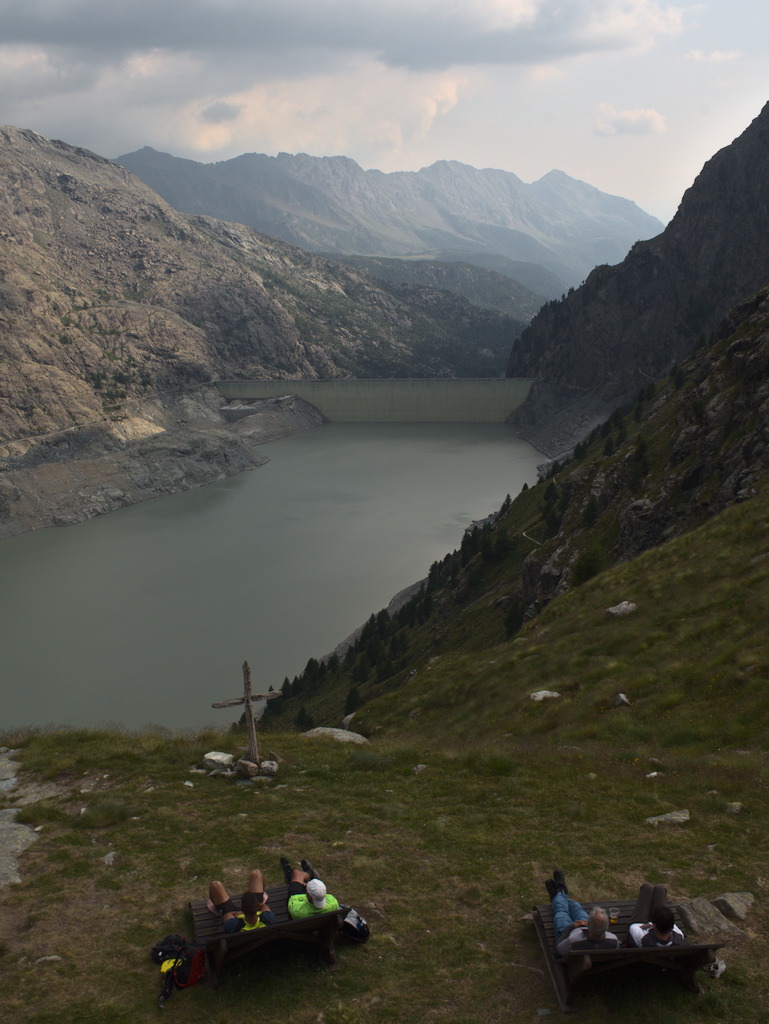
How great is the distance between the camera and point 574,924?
334 inches

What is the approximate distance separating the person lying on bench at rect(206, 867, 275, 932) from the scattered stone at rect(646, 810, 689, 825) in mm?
6477

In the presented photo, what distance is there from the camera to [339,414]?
602ft

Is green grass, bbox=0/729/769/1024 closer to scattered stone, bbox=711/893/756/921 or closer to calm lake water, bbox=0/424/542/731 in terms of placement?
scattered stone, bbox=711/893/756/921

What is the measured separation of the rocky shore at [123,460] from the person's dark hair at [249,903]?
99.8 m

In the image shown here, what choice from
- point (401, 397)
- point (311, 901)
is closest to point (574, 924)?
point (311, 901)

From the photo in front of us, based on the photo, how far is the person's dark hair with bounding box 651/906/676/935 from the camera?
309 inches

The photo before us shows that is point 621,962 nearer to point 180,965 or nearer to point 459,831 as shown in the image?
point 459,831

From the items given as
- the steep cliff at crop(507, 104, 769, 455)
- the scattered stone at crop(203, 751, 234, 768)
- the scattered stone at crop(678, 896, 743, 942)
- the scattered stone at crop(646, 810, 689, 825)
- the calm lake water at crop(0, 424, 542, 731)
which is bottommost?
the calm lake water at crop(0, 424, 542, 731)

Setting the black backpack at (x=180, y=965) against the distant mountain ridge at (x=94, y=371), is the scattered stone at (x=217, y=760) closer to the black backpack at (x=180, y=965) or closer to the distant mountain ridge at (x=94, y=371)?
the black backpack at (x=180, y=965)

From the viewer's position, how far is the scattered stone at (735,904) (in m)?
8.85

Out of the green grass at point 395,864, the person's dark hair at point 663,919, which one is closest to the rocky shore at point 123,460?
the green grass at point 395,864

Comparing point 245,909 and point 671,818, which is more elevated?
point 245,909

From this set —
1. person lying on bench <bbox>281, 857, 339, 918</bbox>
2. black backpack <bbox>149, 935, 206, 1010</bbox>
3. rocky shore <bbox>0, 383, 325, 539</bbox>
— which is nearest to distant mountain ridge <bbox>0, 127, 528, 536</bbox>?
rocky shore <bbox>0, 383, 325, 539</bbox>

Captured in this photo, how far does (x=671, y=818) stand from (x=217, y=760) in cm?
968
